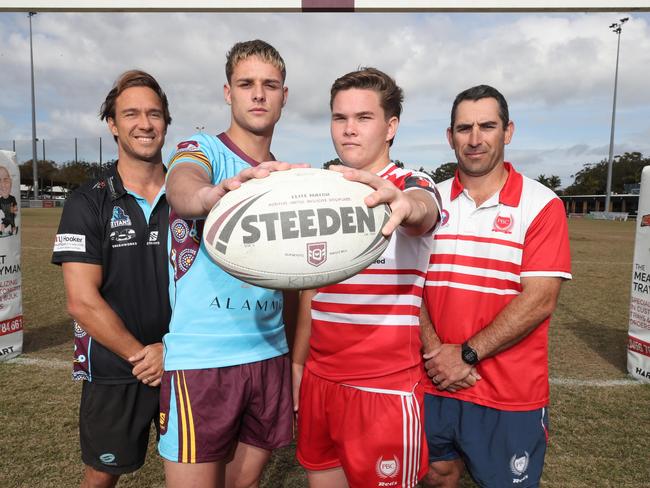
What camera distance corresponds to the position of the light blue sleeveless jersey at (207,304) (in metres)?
2.05

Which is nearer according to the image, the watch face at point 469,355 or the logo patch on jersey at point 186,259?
the logo patch on jersey at point 186,259

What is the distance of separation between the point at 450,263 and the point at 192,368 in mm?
1401

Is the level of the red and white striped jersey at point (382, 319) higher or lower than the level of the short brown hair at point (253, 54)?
lower

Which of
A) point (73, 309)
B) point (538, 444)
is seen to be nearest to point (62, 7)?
point (73, 309)

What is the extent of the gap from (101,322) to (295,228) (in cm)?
137

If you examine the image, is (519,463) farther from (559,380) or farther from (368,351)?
(559,380)

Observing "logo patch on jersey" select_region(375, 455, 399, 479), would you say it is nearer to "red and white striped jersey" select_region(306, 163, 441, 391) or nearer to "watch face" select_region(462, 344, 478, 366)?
"red and white striped jersey" select_region(306, 163, 441, 391)

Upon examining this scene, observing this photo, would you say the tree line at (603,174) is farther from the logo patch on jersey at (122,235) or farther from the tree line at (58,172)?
the logo patch on jersey at (122,235)

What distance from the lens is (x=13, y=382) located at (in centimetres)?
461

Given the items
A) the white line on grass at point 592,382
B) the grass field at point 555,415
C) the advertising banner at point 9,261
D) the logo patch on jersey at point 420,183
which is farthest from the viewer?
the advertising banner at point 9,261

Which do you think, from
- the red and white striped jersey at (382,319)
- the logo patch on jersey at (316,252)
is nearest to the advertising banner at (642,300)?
the red and white striped jersey at (382,319)

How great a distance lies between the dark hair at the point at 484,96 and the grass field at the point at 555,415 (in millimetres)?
2367
